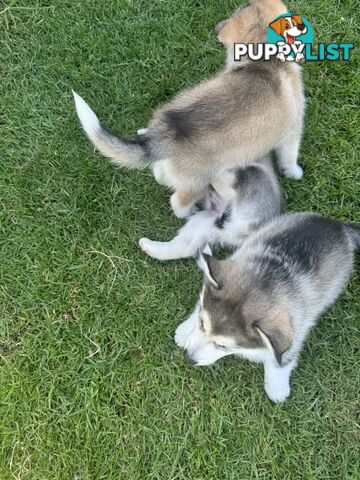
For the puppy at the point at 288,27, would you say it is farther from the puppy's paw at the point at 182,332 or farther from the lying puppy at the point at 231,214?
the puppy's paw at the point at 182,332

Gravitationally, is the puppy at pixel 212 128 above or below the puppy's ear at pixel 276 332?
above

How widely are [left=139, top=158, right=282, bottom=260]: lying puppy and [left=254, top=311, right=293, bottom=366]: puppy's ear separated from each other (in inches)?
37.2

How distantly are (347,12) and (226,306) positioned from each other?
10.4 feet

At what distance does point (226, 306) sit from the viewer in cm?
287

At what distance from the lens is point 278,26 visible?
3.65 meters

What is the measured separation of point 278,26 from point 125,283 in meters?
2.29

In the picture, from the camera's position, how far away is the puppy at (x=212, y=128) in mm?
3182

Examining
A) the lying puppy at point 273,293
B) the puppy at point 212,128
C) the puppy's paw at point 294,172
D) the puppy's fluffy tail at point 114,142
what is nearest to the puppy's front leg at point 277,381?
the lying puppy at point 273,293

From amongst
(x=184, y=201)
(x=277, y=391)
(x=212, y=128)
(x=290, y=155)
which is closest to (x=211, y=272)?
(x=184, y=201)

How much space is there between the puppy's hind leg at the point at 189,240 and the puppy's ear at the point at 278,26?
145 cm

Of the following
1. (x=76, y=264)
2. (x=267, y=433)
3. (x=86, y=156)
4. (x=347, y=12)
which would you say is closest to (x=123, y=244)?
(x=76, y=264)

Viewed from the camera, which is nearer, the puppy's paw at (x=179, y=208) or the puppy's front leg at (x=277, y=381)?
the puppy's front leg at (x=277, y=381)

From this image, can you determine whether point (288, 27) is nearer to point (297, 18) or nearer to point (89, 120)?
point (297, 18)

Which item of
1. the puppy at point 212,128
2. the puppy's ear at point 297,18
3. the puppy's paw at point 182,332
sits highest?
the puppy's ear at point 297,18
